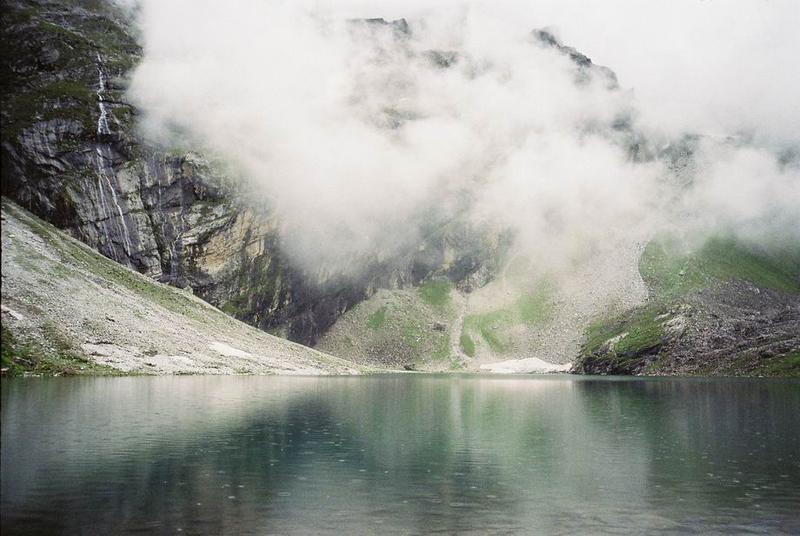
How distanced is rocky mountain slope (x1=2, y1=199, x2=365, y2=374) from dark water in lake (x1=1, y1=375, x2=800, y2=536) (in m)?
41.6

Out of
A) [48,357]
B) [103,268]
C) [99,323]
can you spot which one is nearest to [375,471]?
[48,357]

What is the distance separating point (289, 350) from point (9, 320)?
318ft

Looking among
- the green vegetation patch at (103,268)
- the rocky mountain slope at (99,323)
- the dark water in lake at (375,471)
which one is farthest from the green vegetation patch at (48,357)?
the green vegetation patch at (103,268)

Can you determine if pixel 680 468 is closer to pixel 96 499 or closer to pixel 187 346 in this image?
pixel 96 499

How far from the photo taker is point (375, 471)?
38.6m

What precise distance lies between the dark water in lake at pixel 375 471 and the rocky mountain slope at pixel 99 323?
4160 cm

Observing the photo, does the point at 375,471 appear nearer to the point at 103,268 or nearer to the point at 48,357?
the point at 48,357

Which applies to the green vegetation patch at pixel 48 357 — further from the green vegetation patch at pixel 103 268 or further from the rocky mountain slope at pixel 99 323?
the green vegetation patch at pixel 103 268

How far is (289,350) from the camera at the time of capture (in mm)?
192250

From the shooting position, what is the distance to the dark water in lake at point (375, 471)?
27.5 m

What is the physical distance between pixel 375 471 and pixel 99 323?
105 meters

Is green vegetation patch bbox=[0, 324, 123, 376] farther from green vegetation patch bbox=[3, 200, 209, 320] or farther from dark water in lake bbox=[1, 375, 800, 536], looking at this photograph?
green vegetation patch bbox=[3, 200, 209, 320]

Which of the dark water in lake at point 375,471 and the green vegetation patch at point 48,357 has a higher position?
the green vegetation patch at point 48,357

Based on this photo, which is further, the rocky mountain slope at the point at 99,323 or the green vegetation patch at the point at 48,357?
the rocky mountain slope at the point at 99,323
